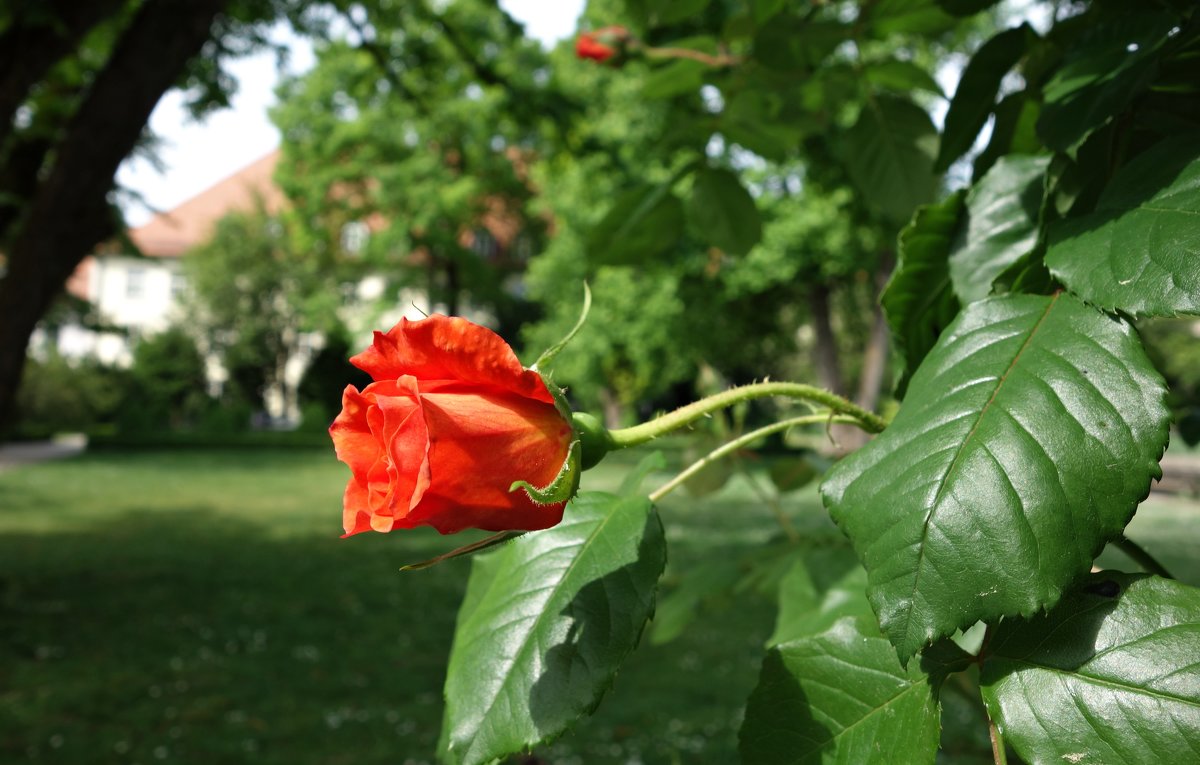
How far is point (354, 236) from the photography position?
2666cm

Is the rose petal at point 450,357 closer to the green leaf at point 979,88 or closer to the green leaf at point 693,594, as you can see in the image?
the green leaf at point 979,88

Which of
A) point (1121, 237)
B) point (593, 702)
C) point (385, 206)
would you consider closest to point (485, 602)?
point (593, 702)

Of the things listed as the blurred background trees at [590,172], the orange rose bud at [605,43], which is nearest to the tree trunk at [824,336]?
the blurred background trees at [590,172]

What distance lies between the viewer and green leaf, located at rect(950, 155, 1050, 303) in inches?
24.1

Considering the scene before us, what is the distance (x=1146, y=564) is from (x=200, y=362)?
106 feet

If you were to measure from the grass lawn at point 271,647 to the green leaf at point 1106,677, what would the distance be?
0.52 m

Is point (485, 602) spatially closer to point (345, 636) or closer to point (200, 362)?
point (345, 636)

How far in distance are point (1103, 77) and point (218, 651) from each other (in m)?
6.41

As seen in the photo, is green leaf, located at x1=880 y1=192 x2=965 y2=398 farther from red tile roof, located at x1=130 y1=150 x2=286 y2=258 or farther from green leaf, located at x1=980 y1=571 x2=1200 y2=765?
red tile roof, located at x1=130 y1=150 x2=286 y2=258

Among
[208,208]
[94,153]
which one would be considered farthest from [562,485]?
[208,208]

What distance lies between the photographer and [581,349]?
22016 mm

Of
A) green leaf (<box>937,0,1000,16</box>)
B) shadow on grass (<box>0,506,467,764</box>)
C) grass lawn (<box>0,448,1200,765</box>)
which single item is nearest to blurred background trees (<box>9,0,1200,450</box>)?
green leaf (<box>937,0,1000,16</box>)

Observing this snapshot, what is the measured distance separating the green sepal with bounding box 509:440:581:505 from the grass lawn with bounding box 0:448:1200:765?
0.59 metres

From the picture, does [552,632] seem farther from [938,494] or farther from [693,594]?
[693,594]
